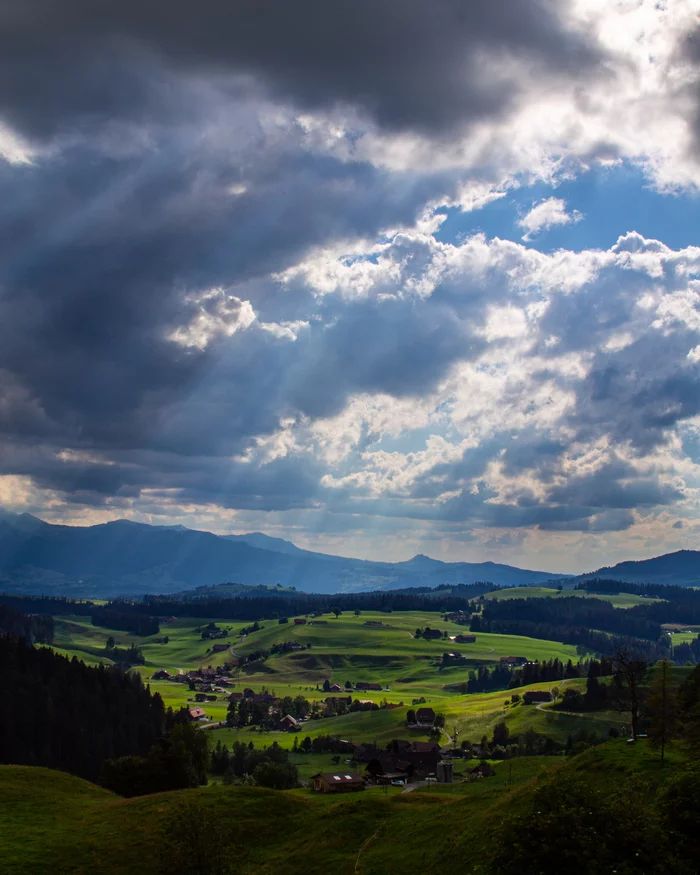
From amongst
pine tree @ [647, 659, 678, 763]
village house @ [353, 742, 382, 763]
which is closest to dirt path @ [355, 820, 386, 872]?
pine tree @ [647, 659, 678, 763]

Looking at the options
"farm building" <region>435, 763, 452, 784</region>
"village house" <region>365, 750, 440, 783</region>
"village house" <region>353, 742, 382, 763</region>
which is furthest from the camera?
"village house" <region>353, 742, 382, 763</region>

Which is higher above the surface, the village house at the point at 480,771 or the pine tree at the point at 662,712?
the pine tree at the point at 662,712

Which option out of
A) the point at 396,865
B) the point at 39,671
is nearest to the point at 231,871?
the point at 396,865

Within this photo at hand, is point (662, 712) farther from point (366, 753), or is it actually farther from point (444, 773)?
point (366, 753)

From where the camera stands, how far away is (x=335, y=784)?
99500 mm

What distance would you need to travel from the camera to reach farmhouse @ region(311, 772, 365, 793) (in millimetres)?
98875

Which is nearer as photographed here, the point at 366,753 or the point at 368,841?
the point at 368,841

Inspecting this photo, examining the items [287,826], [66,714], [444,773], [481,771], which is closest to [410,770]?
[444,773]

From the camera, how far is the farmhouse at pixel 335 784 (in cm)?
9888

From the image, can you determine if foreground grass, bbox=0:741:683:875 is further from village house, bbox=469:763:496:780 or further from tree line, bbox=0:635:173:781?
village house, bbox=469:763:496:780

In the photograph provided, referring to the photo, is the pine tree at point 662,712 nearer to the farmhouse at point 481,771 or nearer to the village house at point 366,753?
Answer: the farmhouse at point 481,771

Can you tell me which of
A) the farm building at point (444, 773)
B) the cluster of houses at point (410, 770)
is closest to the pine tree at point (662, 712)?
the cluster of houses at point (410, 770)

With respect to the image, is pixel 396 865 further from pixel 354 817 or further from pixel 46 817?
pixel 46 817

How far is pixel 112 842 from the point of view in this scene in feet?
208
